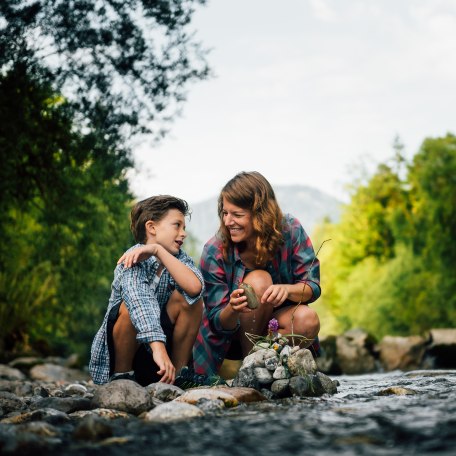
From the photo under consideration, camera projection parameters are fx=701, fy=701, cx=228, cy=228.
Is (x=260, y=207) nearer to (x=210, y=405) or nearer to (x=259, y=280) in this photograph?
(x=259, y=280)

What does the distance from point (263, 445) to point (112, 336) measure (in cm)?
236

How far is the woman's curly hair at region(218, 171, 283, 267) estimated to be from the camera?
4855 millimetres

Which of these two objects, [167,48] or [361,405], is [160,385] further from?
[167,48]

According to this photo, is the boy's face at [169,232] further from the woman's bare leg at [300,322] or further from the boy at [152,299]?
the woman's bare leg at [300,322]

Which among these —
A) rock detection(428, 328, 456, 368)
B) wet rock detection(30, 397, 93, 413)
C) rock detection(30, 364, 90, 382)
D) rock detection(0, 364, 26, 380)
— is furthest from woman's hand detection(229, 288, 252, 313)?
rock detection(428, 328, 456, 368)

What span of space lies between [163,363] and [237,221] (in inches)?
47.1

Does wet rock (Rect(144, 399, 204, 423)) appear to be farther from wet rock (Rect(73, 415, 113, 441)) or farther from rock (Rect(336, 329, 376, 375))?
rock (Rect(336, 329, 376, 375))

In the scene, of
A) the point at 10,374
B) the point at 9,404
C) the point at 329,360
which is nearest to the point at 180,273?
the point at 9,404

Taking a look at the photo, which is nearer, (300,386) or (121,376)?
(300,386)

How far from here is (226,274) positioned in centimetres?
509

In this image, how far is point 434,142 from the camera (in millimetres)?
Result: 26359

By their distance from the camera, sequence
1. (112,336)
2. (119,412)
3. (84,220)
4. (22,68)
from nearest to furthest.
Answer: (119,412) → (112,336) → (22,68) → (84,220)

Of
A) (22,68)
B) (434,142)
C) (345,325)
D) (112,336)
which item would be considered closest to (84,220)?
(22,68)

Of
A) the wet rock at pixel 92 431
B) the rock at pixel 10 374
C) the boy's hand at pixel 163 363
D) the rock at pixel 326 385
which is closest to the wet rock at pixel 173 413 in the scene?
the wet rock at pixel 92 431
